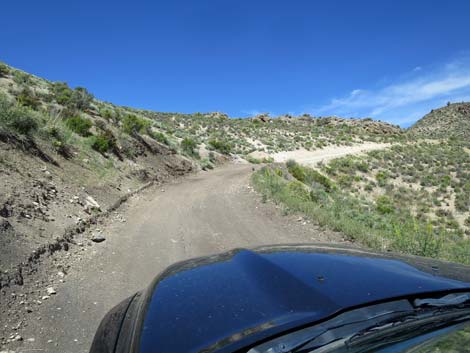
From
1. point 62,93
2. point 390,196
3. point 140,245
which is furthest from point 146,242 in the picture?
point 390,196

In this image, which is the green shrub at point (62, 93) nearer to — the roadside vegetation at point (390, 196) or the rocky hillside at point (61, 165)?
the rocky hillside at point (61, 165)

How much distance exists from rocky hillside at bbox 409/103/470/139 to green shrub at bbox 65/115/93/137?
77.1 metres

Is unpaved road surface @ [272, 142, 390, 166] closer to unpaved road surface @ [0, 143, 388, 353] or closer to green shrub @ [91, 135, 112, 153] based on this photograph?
green shrub @ [91, 135, 112, 153]

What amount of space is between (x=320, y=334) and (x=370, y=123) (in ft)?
277

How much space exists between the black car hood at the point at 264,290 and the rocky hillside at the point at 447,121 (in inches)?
3343

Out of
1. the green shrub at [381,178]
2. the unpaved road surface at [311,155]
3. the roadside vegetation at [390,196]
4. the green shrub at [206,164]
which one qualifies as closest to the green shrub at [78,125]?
the roadside vegetation at [390,196]

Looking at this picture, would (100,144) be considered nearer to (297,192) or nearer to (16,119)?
(16,119)

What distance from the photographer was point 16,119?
10703 millimetres

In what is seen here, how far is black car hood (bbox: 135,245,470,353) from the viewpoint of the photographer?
1768 millimetres

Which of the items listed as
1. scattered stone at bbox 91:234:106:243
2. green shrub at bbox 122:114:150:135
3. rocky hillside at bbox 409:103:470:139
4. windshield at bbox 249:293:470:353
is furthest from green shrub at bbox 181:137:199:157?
rocky hillside at bbox 409:103:470:139

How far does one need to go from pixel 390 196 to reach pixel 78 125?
22007 millimetres

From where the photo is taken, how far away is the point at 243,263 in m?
2.77

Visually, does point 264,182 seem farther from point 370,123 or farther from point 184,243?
point 370,123

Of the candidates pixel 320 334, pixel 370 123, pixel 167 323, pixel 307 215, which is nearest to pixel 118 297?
pixel 167 323
